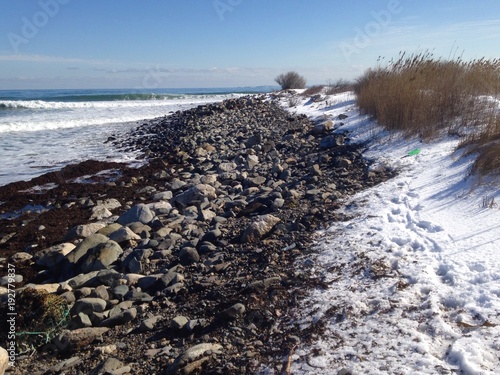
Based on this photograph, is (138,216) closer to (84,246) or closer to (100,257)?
(84,246)

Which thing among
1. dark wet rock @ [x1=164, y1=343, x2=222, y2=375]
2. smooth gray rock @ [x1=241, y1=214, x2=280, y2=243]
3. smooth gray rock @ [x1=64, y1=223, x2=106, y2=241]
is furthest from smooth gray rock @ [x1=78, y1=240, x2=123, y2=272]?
dark wet rock @ [x1=164, y1=343, x2=222, y2=375]

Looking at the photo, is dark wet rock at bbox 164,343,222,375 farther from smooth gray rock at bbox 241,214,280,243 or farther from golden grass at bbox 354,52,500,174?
golden grass at bbox 354,52,500,174

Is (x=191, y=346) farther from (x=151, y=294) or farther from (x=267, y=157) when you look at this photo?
(x=267, y=157)

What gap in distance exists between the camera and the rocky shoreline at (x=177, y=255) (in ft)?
9.59

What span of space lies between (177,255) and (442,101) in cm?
585

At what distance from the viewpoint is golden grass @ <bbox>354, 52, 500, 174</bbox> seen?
22.2 ft

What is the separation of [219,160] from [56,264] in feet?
16.9

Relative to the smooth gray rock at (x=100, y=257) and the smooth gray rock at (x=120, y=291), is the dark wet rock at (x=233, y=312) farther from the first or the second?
the smooth gray rock at (x=100, y=257)

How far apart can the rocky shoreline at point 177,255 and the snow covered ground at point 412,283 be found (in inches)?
9.7

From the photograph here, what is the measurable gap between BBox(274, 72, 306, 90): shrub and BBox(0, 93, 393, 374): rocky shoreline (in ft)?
72.2

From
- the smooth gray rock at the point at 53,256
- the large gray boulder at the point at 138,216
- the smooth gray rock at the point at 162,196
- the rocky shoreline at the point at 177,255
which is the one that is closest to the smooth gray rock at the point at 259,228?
the rocky shoreline at the point at 177,255

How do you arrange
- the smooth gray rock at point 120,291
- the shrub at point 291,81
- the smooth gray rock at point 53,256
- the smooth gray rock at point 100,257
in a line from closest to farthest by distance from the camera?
the smooth gray rock at point 120,291
the smooth gray rock at point 100,257
the smooth gray rock at point 53,256
the shrub at point 291,81

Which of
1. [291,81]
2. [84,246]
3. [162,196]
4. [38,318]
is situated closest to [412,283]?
[38,318]

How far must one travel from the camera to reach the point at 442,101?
772cm
